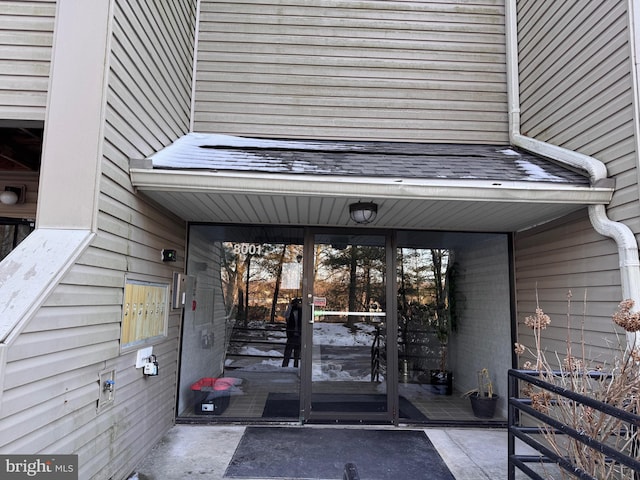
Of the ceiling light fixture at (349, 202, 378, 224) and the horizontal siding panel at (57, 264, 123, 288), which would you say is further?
the ceiling light fixture at (349, 202, 378, 224)

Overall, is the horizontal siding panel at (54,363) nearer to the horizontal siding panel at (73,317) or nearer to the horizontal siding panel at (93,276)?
the horizontal siding panel at (73,317)

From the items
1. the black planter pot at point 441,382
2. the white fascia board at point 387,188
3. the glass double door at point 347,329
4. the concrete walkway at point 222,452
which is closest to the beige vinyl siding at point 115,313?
the concrete walkway at point 222,452

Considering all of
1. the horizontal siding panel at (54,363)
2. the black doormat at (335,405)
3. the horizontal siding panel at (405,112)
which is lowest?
the black doormat at (335,405)

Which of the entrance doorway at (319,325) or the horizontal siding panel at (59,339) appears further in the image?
the entrance doorway at (319,325)

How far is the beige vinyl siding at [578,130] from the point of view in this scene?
296 cm

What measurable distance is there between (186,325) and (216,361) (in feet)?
1.82

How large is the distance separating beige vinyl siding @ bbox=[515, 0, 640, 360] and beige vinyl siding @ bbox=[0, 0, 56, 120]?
13.6 feet

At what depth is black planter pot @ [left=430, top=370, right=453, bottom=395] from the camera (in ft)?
15.2

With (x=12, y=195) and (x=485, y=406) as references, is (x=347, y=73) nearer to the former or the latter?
(x=12, y=195)

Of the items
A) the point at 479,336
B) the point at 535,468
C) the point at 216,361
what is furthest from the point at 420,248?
the point at 216,361

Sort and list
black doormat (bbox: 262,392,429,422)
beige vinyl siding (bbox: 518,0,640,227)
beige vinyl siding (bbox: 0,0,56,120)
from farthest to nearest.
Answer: black doormat (bbox: 262,392,429,422)
beige vinyl siding (bbox: 518,0,640,227)
beige vinyl siding (bbox: 0,0,56,120)

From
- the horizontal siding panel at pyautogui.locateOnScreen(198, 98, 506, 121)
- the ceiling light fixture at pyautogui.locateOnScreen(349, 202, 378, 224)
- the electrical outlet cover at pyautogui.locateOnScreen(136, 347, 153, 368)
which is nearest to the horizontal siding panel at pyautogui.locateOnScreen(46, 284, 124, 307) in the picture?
the electrical outlet cover at pyautogui.locateOnScreen(136, 347, 153, 368)

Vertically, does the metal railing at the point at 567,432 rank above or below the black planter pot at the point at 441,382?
above

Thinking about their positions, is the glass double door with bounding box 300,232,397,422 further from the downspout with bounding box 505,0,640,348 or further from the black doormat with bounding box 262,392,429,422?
the downspout with bounding box 505,0,640,348
